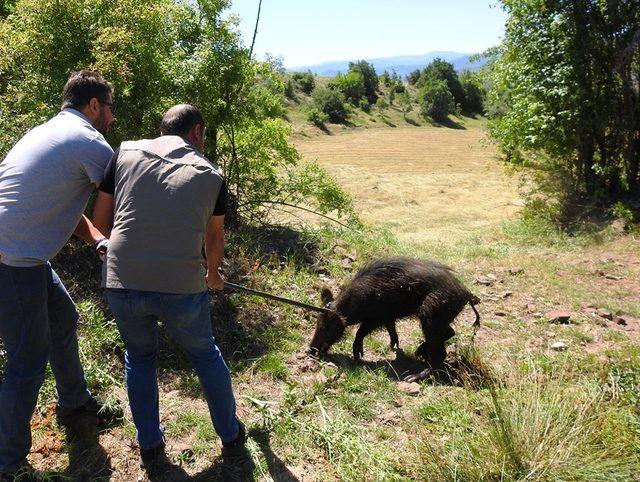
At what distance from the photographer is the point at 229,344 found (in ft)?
17.8

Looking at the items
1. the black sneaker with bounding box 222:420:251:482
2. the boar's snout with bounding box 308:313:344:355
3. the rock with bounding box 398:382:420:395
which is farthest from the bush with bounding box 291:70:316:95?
the black sneaker with bounding box 222:420:251:482

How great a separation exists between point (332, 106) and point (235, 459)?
3353cm

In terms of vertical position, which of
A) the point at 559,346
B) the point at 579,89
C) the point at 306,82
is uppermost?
the point at 306,82

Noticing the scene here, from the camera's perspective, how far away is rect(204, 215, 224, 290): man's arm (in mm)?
3342

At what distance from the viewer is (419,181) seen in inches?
742

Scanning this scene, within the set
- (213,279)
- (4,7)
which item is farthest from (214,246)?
(4,7)

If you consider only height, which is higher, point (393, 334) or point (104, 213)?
point (104, 213)

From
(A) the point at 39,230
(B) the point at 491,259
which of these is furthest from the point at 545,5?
(A) the point at 39,230

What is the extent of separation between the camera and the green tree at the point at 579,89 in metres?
10.5

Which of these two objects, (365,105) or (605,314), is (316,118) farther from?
(605,314)

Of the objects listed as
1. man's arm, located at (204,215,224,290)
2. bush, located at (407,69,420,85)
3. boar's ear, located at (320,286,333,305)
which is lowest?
boar's ear, located at (320,286,333,305)

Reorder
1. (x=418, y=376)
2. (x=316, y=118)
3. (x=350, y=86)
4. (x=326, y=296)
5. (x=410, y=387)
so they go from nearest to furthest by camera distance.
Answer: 1. (x=410, y=387)
2. (x=418, y=376)
3. (x=326, y=296)
4. (x=316, y=118)
5. (x=350, y=86)

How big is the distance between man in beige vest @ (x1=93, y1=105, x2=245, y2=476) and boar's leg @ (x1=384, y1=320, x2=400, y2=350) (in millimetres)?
2410

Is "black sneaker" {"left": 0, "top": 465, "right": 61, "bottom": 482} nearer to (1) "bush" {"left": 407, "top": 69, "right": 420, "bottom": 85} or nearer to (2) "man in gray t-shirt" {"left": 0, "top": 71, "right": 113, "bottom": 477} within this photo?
(2) "man in gray t-shirt" {"left": 0, "top": 71, "right": 113, "bottom": 477}
